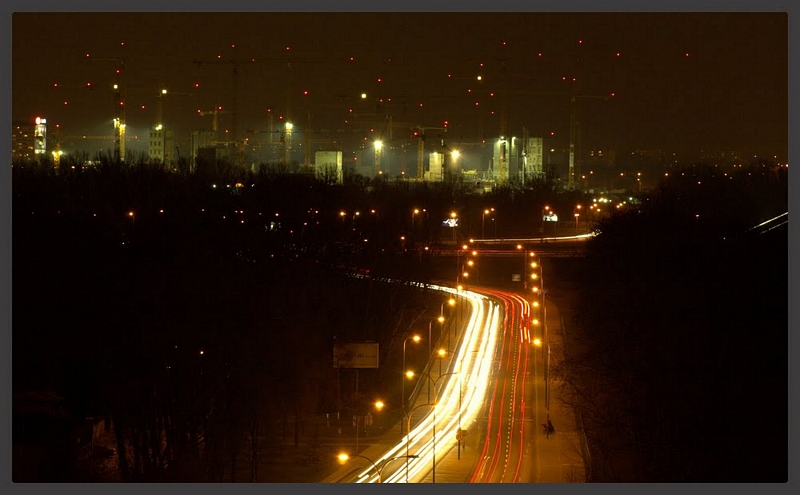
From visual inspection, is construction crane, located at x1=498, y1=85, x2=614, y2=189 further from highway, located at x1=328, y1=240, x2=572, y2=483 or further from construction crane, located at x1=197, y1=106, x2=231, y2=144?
highway, located at x1=328, y1=240, x2=572, y2=483

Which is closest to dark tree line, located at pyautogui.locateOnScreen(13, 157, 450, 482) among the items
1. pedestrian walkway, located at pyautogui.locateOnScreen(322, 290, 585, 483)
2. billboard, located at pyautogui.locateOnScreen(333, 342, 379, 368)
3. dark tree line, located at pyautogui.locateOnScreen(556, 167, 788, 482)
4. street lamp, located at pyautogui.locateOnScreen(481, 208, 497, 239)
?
billboard, located at pyautogui.locateOnScreen(333, 342, 379, 368)

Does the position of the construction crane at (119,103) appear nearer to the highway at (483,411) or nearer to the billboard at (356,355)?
the highway at (483,411)

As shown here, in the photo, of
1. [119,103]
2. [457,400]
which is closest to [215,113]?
[119,103]

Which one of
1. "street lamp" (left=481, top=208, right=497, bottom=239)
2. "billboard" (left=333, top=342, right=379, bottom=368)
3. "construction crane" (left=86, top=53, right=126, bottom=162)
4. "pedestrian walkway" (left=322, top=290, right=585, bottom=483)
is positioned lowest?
"pedestrian walkway" (left=322, top=290, right=585, bottom=483)

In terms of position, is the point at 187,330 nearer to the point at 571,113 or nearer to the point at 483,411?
the point at 483,411

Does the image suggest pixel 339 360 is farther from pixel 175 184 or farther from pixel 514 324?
pixel 175 184

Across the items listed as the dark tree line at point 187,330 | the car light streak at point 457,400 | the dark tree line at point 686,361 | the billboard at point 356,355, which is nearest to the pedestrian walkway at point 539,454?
the car light streak at point 457,400

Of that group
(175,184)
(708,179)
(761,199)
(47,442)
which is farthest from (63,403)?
(708,179)
